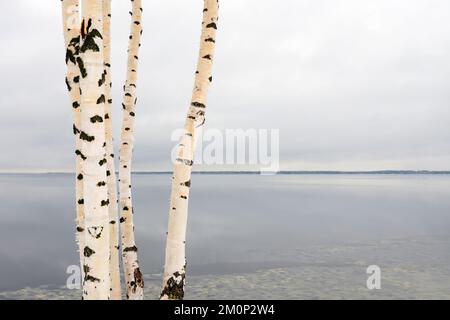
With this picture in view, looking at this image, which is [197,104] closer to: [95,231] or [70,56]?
[70,56]

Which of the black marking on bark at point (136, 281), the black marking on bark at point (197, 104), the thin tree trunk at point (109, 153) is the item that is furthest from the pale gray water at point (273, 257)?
the black marking on bark at point (197, 104)

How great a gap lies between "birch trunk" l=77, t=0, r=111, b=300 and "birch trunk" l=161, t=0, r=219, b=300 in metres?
1.58

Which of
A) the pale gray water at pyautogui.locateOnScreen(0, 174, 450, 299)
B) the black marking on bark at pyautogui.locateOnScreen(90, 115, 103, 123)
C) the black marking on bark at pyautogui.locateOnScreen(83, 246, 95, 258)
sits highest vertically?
the black marking on bark at pyautogui.locateOnScreen(90, 115, 103, 123)

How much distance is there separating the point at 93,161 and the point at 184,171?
1848 millimetres

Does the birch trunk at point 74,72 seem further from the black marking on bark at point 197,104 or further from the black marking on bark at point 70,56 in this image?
the black marking on bark at point 197,104

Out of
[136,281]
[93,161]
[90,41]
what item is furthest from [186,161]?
[136,281]

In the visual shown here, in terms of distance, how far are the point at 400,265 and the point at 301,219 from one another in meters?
34.3

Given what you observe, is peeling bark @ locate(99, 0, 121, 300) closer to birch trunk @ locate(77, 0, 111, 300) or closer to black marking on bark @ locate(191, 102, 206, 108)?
black marking on bark @ locate(191, 102, 206, 108)

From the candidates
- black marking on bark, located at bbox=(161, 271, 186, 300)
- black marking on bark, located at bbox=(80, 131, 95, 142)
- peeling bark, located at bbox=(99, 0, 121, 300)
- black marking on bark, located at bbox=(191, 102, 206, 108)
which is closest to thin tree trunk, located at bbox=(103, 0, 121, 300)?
peeling bark, located at bbox=(99, 0, 121, 300)

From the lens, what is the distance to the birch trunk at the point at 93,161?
4.38m

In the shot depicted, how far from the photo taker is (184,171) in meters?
6.02

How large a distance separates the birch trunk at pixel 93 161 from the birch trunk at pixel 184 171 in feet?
5.18

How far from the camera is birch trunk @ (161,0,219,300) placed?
5.99 m
